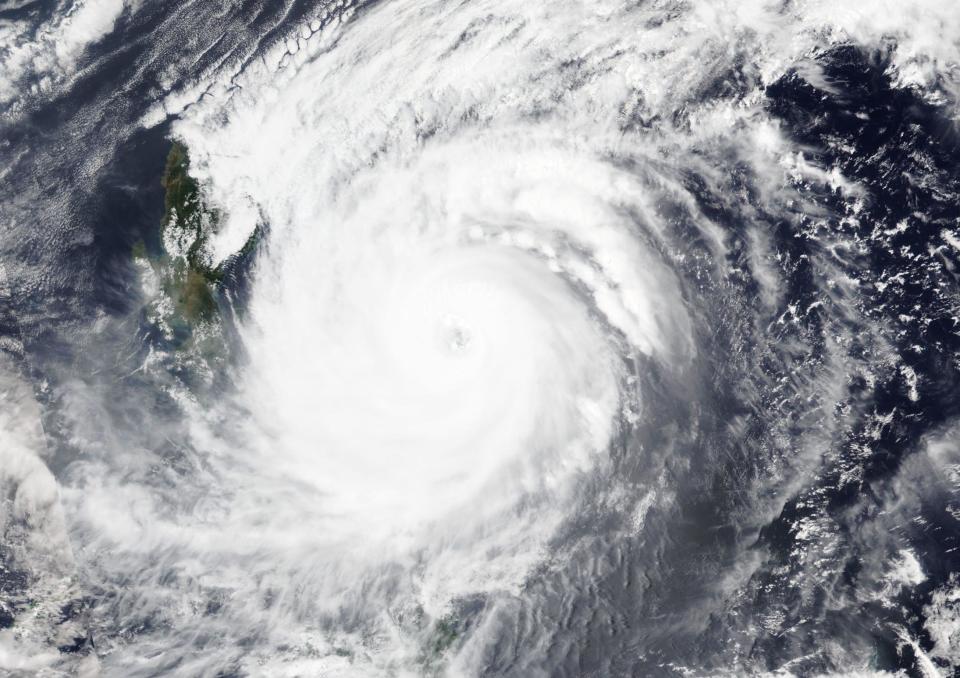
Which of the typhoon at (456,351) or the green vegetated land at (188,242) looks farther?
the green vegetated land at (188,242)

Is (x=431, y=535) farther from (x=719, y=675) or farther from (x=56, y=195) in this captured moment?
(x=56, y=195)

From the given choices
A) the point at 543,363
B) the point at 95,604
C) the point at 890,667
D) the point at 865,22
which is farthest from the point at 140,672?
the point at 865,22

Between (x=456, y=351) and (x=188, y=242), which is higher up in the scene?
(x=188, y=242)

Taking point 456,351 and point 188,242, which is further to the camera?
point 188,242

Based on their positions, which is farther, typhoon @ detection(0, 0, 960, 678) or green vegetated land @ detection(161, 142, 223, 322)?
green vegetated land @ detection(161, 142, 223, 322)

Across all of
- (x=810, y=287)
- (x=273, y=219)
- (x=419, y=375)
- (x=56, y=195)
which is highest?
(x=56, y=195)

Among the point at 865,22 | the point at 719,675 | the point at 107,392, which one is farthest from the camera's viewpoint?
the point at 107,392

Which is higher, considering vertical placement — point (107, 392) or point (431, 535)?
point (107, 392)

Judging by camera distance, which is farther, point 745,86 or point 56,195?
point 56,195
